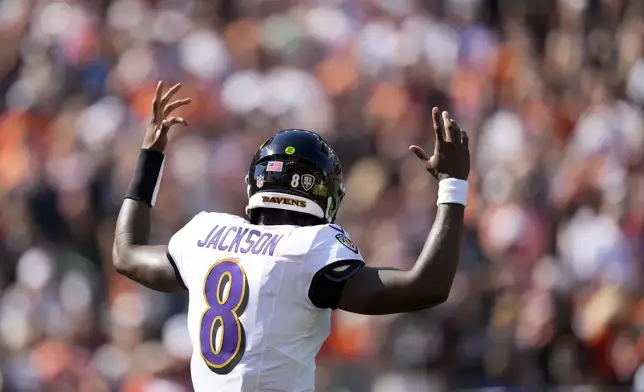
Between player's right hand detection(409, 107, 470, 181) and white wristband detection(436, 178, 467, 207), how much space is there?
0.09 feet

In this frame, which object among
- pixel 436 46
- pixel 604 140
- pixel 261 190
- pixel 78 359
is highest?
pixel 436 46

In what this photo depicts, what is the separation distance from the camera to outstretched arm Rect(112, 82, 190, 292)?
15.0 feet

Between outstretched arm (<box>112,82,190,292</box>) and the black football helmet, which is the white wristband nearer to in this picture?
the black football helmet

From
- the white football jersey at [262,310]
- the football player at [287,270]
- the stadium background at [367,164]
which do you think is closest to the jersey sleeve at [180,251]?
the football player at [287,270]

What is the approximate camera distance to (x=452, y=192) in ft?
14.1

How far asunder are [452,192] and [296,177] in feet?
1.84

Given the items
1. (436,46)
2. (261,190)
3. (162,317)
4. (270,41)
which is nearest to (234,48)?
(270,41)

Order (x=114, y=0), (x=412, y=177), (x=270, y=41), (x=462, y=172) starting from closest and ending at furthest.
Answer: (x=462, y=172)
(x=412, y=177)
(x=270, y=41)
(x=114, y=0)

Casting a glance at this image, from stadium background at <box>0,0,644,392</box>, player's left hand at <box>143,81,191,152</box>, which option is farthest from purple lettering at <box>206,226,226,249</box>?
stadium background at <box>0,0,644,392</box>

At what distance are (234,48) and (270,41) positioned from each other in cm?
35

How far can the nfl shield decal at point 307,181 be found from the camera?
4.38 m

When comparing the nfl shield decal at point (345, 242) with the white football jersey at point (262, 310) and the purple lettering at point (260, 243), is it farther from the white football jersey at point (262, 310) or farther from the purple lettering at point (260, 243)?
the purple lettering at point (260, 243)

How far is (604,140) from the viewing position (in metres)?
8.99

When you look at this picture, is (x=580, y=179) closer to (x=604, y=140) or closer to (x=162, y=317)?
(x=604, y=140)
